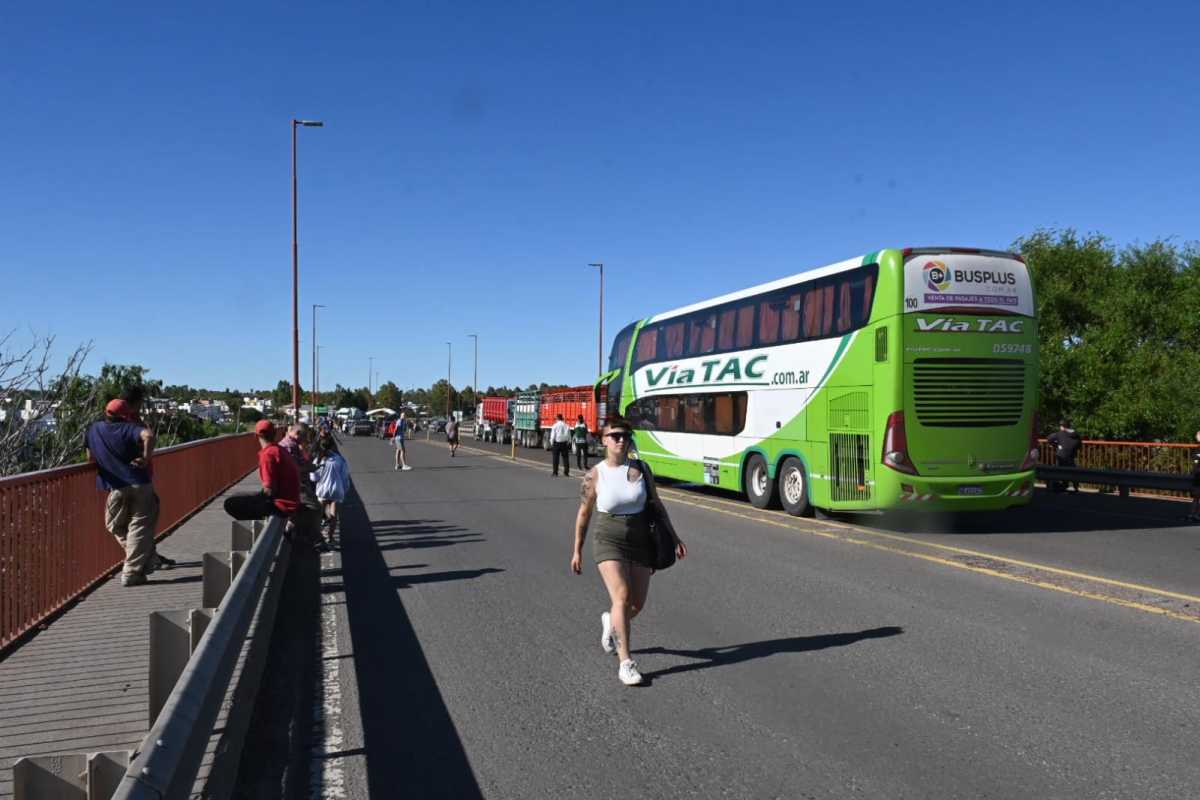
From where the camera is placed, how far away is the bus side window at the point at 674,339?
20.7m

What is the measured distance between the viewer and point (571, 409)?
39625 mm

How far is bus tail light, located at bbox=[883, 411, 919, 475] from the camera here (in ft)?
42.2

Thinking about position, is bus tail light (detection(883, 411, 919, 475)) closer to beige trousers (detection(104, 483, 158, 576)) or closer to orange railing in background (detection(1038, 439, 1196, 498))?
beige trousers (detection(104, 483, 158, 576))

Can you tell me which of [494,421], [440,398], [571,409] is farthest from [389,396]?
[571,409]

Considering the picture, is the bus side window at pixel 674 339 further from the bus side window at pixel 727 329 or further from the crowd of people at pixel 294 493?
the crowd of people at pixel 294 493

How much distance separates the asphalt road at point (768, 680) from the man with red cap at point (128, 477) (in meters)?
1.76

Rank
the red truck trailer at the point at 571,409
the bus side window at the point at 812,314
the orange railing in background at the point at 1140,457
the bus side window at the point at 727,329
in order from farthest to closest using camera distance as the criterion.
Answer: the red truck trailer at the point at 571,409, the orange railing in background at the point at 1140,457, the bus side window at the point at 727,329, the bus side window at the point at 812,314

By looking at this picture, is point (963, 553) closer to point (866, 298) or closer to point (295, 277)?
point (866, 298)

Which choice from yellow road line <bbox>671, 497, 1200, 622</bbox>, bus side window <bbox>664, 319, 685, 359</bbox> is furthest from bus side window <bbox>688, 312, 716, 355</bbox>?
yellow road line <bbox>671, 497, 1200, 622</bbox>

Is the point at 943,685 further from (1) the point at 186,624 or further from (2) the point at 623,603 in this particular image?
(1) the point at 186,624

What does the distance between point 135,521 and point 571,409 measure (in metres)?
31.2

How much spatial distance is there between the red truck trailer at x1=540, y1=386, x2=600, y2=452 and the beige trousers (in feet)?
76.6

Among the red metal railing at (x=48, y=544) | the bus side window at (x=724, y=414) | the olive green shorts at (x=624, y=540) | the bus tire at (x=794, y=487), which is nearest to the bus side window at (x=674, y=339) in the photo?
the bus side window at (x=724, y=414)

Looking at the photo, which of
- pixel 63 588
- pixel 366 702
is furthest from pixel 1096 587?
pixel 63 588
